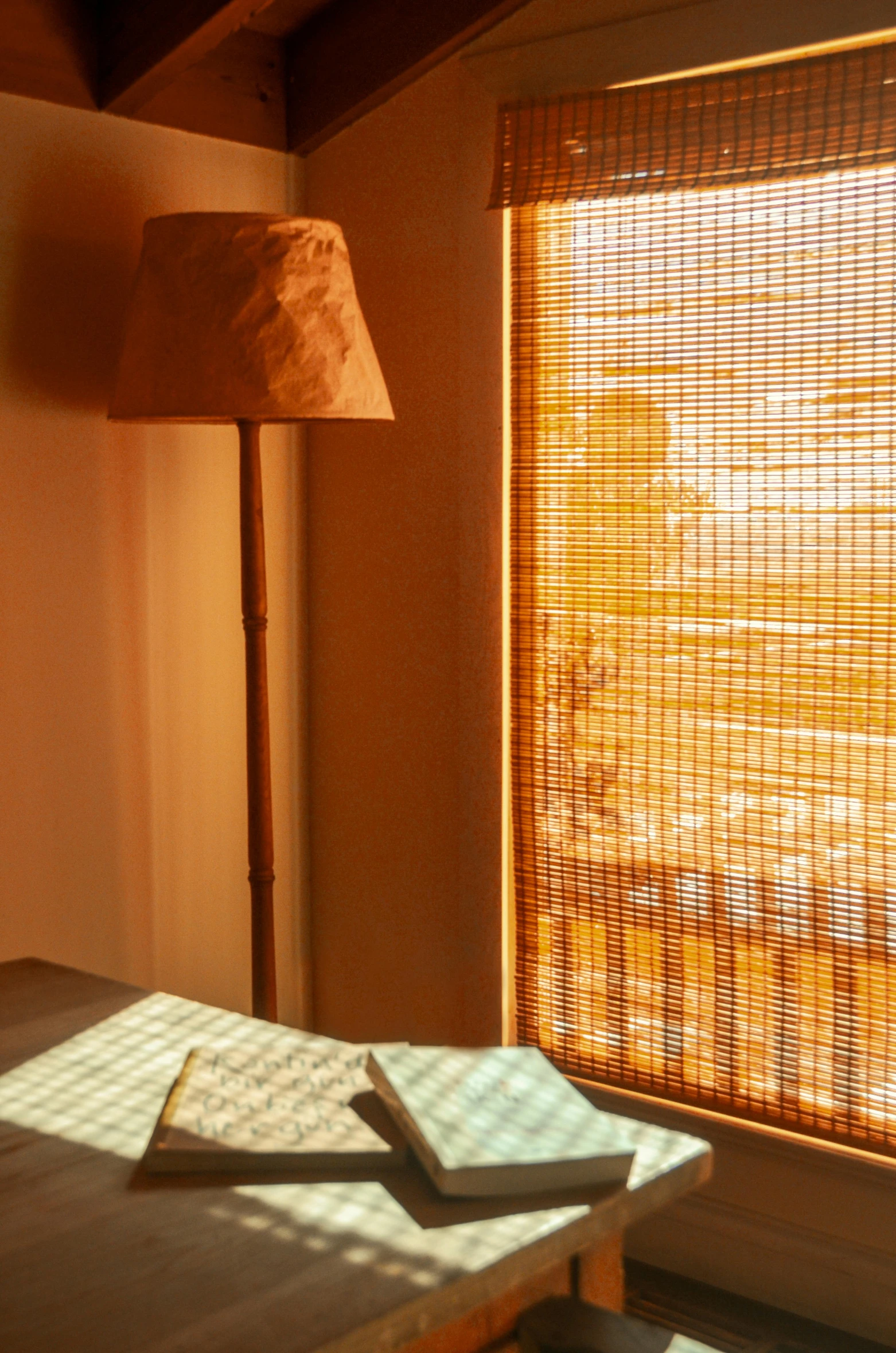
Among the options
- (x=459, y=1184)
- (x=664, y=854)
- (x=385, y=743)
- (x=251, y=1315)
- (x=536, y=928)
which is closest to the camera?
(x=251, y=1315)

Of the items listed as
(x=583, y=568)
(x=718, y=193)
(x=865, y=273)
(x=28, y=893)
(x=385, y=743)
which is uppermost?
(x=718, y=193)

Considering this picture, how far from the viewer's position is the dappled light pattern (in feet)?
6.81

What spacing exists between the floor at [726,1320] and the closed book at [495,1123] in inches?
44.2

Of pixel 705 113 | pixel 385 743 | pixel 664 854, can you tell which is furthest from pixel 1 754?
pixel 705 113

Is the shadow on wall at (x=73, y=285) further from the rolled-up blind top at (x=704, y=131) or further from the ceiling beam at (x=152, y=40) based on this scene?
the rolled-up blind top at (x=704, y=131)

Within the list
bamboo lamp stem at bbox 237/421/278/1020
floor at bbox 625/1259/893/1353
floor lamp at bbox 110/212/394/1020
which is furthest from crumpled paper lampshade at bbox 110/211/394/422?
floor at bbox 625/1259/893/1353

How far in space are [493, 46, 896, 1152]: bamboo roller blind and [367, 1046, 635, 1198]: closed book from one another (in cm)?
99

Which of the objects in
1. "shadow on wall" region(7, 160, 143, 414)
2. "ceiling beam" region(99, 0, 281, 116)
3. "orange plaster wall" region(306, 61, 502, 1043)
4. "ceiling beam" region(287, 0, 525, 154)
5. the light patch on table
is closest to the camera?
the light patch on table

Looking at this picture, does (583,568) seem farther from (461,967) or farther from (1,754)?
(1,754)

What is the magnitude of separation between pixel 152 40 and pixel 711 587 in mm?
1332

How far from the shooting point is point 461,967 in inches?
102

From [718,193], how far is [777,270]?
17cm

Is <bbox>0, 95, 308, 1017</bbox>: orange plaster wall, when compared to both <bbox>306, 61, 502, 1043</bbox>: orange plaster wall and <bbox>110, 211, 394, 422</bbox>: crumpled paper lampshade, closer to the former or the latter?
<bbox>306, 61, 502, 1043</bbox>: orange plaster wall

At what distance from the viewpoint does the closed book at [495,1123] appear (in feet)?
3.50
